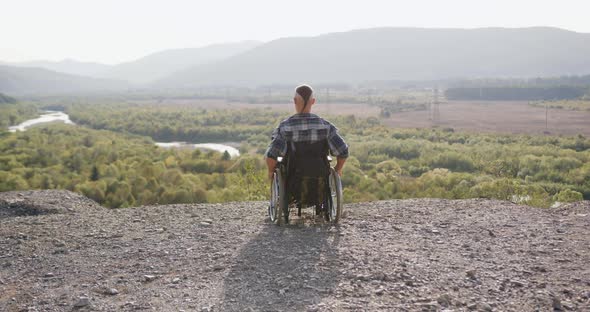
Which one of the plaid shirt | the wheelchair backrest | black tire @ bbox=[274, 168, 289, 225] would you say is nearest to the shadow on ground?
black tire @ bbox=[274, 168, 289, 225]

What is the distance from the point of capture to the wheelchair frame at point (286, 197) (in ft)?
23.9

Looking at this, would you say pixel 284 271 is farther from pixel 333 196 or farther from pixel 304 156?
pixel 333 196

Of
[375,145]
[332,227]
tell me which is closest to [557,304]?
[332,227]

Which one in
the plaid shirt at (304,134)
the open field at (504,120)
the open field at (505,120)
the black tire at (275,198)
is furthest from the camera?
the open field at (505,120)

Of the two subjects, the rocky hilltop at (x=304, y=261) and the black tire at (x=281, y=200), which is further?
the black tire at (x=281, y=200)

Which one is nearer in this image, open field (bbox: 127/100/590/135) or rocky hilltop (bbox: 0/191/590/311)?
rocky hilltop (bbox: 0/191/590/311)

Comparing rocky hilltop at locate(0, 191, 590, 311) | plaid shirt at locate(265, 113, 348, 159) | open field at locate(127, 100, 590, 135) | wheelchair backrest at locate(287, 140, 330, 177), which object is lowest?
open field at locate(127, 100, 590, 135)

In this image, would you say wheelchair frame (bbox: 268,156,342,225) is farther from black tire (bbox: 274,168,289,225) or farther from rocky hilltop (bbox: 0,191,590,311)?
rocky hilltop (bbox: 0,191,590,311)

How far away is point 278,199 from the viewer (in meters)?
7.45

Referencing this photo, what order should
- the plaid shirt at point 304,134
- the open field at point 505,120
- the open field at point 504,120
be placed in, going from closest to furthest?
1. the plaid shirt at point 304,134
2. the open field at point 504,120
3. the open field at point 505,120

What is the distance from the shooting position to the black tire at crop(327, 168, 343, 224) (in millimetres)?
7277

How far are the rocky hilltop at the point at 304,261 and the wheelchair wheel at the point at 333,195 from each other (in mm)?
228

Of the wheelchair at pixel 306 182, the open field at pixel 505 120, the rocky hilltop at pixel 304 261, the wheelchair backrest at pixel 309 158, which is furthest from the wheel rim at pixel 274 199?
the open field at pixel 505 120

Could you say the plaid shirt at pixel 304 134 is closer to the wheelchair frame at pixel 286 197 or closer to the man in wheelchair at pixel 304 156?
the man in wheelchair at pixel 304 156
